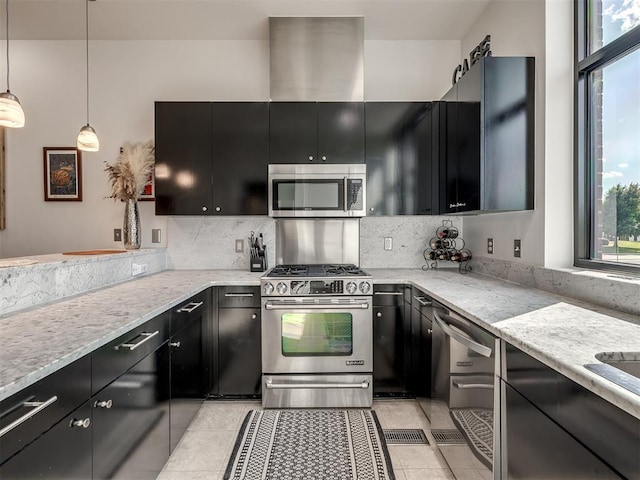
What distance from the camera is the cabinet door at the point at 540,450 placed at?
3.04ft

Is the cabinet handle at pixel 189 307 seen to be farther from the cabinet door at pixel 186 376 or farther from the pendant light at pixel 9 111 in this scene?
the pendant light at pixel 9 111

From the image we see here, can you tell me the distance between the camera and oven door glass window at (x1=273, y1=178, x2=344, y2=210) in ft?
9.45

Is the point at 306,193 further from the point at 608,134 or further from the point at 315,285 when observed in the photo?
the point at 608,134

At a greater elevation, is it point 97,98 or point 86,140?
point 97,98

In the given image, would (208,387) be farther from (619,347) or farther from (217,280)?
(619,347)

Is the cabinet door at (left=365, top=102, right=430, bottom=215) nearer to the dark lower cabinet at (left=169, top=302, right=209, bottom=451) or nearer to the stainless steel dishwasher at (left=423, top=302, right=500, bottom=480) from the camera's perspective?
the stainless steel dishwasher at (left=423, top=302, right=500, bottom=480)

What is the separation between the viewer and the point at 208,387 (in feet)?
8.59

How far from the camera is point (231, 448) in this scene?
7.01ft

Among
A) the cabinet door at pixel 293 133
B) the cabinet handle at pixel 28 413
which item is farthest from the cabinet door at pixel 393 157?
the cabinet handle at pixel 28 413

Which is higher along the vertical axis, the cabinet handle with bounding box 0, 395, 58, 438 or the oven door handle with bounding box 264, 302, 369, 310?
the cabinet handle with bounding box 0, 395, 58, 438

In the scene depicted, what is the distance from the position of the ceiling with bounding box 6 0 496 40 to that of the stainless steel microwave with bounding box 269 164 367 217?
120cm

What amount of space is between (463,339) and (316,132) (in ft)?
6.31

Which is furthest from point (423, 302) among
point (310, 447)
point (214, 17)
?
point (214, 17)

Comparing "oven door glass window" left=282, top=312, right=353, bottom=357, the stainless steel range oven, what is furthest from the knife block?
"oven door glass window" left=282, top=312, right=353, bottom=357
